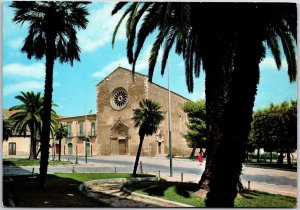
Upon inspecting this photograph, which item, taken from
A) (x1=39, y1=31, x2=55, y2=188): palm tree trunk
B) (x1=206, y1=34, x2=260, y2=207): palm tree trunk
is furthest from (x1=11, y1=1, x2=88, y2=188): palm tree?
(x1=206, y1=34, x2=260, y2=207): palm tree trunk

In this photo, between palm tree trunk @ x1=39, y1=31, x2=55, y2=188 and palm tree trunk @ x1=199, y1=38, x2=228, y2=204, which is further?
palm tree trunk @ x1=39, y1=31, x2=55, y2=188

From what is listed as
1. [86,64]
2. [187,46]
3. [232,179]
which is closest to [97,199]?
[86,64]

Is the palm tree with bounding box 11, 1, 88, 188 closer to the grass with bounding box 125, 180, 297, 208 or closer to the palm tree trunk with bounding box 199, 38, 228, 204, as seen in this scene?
the grass with bounding box 125, 180, 297, 208

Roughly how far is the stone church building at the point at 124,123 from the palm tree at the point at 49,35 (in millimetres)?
10018

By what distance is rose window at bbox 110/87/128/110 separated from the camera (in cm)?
2770

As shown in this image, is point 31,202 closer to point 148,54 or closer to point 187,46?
point 148,54

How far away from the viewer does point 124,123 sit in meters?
30.2

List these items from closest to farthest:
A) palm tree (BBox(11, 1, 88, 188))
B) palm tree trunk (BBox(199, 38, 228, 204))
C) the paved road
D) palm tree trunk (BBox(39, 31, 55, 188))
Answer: palm tree trunk (BBox(199, 38, 228, 204)) → palm tree (BBox(11, 1, 88, 188)) → palm tree trunk (BBox(39, 31, 55, 188)) → the paved road

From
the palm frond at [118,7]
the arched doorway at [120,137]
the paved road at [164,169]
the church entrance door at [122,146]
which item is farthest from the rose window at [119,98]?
the palm frond at [118,7]

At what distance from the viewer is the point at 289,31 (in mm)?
9609

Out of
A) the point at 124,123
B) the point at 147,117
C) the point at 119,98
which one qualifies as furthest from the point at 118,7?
the point at 124,123

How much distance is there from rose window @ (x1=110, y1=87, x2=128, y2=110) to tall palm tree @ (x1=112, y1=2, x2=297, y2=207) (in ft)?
51.7

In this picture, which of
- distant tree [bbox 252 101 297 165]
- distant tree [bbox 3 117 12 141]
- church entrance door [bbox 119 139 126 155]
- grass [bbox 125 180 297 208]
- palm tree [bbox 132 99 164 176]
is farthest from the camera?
church entrance door [bbox 119 139 126 155]

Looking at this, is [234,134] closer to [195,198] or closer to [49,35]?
[195,198]
